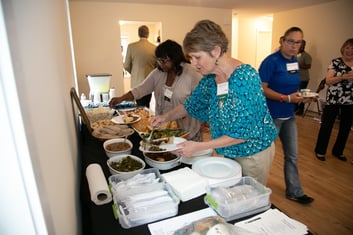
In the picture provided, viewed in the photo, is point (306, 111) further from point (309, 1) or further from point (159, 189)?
point (159, 189)

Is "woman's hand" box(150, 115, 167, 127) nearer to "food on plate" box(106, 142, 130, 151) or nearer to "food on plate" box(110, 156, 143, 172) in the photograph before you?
"food on plate" box(106, 142, 130, 151)

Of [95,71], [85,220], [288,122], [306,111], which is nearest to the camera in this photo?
[85,220]

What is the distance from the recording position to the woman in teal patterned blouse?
3.48 feet

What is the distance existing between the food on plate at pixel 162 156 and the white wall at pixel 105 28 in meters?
3.81

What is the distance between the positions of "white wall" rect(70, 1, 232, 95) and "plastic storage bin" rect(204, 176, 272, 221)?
428 cm

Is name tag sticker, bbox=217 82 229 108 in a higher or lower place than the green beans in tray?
higher

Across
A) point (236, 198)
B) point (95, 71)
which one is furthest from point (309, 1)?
point (236, 198)

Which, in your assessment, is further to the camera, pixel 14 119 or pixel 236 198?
pixel 236 198

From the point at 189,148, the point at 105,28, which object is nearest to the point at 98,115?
the point at 189,148

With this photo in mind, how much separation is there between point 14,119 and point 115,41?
4.67 meters

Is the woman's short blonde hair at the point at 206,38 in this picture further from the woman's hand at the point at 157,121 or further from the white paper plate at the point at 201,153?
the woman's hand at the point at 157,121

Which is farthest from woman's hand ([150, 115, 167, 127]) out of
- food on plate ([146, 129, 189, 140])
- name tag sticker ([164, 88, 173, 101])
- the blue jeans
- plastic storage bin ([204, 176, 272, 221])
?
the blue jeans

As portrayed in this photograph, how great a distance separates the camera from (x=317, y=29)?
5.33 meters

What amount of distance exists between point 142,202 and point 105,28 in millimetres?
4442
